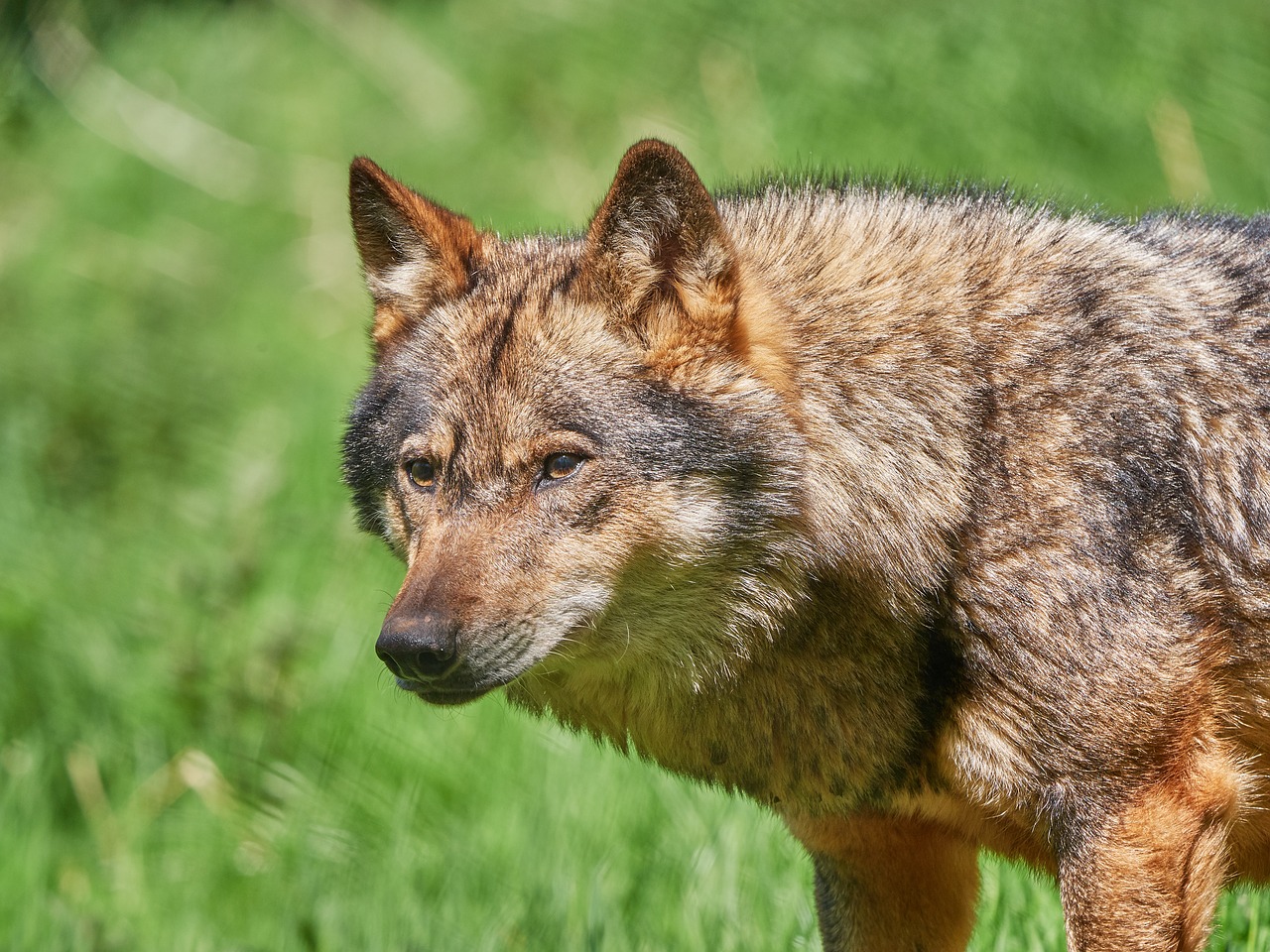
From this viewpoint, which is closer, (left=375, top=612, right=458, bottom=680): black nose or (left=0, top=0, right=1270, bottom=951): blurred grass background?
(left=375, top=612, right=458, bottom=680): black nose

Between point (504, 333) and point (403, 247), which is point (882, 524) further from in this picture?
point (403, 247)

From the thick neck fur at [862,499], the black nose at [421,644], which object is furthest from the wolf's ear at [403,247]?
the black nose at [421,644]

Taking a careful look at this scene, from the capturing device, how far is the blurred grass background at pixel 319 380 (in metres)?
4.84

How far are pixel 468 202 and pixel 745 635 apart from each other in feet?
25.4

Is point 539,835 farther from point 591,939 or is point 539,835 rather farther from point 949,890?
point 949,890

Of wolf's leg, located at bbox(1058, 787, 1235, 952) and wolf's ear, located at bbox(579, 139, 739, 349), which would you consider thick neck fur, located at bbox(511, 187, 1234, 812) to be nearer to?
wolf's ear, located at bbox(579, 139, 739, 349)

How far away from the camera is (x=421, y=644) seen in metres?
2.93

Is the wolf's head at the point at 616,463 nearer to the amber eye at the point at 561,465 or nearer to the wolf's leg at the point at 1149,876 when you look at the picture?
the amber eye at the point at 561,465

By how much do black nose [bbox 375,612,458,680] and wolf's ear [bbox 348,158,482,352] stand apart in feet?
3.36

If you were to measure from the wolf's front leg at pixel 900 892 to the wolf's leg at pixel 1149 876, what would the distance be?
0.59 m

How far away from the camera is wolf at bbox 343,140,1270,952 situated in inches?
119

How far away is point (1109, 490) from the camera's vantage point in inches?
122

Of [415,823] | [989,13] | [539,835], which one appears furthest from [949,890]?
[989,13]

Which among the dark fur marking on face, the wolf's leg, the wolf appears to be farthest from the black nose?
the wolf's leg
